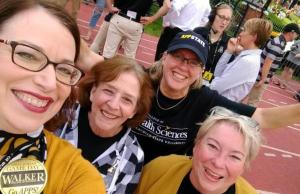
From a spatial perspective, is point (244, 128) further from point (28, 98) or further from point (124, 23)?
point (124, 23)

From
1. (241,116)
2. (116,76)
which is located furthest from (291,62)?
(116,76)

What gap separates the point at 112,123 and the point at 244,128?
2.71 ft

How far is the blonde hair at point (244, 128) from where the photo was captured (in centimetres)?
223

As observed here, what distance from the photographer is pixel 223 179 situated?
7.30 feet

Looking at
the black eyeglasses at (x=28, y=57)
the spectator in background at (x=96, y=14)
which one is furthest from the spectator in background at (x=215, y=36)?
the spectator in background at (x=96, y=14)

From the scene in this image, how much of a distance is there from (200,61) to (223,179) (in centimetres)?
89

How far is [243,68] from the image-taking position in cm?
378

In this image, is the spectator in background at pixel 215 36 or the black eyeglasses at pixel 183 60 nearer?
the black eyeglasses at pixel 183 60

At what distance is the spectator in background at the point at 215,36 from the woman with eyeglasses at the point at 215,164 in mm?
2052

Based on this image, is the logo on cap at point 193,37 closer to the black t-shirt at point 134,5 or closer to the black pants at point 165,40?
the black t-shirt at point 134,5

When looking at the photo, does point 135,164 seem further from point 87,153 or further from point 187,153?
point 187,153

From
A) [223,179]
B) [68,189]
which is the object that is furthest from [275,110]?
[68,189]

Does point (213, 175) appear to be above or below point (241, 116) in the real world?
Result: below

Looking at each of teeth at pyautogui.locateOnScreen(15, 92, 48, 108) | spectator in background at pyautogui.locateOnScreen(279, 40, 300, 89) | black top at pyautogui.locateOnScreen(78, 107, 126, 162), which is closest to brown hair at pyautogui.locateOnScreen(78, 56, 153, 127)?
black top at pyautogui.locateOnScreen(78, 107, 126, 162)
